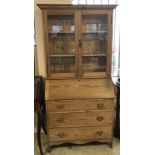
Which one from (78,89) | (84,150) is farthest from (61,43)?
(84,150)

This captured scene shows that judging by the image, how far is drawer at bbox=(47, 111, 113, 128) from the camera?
7.23 feet

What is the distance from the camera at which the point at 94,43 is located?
95.5 inches

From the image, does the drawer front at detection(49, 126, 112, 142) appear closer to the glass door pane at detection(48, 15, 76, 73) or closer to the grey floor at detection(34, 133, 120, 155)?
the grey floor at detection(34, 133, 120, 155)

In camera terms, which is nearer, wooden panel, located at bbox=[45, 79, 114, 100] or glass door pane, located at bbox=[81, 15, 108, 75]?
wooden panel, located at bbox=[45, 79, 114, 100]

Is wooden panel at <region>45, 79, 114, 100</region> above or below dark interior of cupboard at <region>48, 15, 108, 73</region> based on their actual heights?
below

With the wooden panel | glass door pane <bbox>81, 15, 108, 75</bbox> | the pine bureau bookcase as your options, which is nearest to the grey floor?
the pine bureau bookcase

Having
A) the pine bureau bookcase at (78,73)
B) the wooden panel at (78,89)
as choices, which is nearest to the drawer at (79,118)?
the pine bureau bookcase at (78,73)

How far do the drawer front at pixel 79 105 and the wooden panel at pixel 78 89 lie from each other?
0.06 m

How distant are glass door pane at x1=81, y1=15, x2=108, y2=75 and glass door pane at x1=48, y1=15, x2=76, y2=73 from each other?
0.16 metres

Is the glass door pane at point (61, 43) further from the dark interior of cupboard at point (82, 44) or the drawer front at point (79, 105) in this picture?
the drawer front at point (79, 105)

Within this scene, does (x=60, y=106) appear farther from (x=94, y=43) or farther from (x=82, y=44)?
(x=94, y=43)

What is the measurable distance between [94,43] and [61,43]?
0.44m
